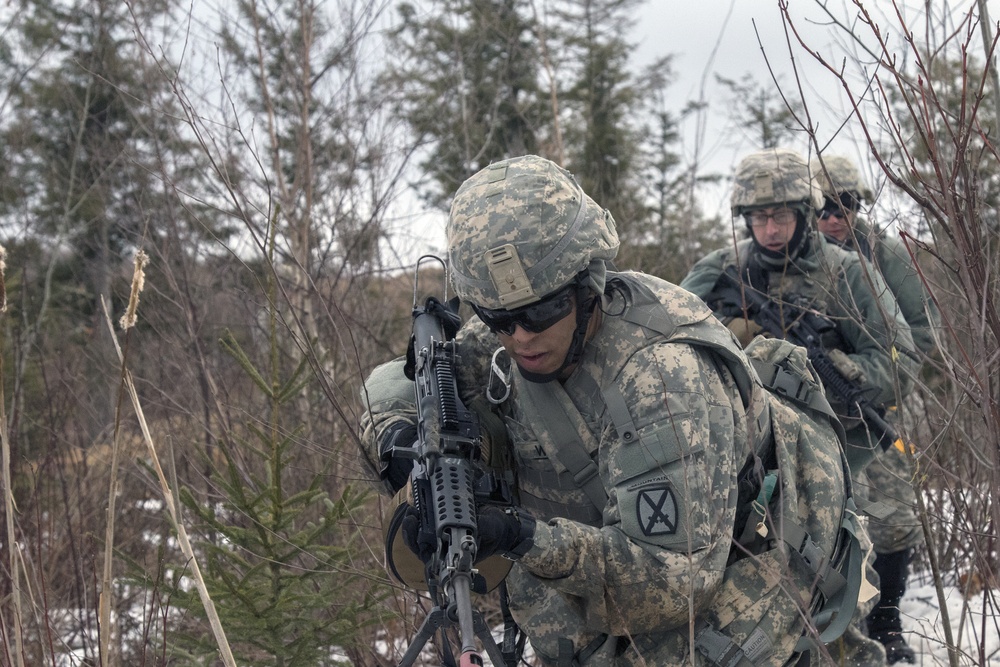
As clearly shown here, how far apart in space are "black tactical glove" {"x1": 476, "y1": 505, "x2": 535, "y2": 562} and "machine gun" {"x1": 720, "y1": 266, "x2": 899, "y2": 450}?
221 centimetres

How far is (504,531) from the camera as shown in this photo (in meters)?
2.18

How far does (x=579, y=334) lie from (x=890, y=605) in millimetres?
2988

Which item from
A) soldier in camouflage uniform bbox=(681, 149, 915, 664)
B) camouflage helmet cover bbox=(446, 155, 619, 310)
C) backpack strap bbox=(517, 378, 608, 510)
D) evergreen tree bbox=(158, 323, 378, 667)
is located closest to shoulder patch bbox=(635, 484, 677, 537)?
backpack strap bbox=(517, 378, 608, 510)

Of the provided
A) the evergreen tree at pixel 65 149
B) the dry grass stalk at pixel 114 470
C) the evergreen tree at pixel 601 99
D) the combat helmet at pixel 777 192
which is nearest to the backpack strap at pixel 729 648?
the dry grass stalk at pixel 114 470

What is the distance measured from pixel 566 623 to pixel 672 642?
11.9 inches

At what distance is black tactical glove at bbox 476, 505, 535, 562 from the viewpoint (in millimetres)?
2160

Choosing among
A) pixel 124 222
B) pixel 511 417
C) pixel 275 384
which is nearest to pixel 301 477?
pixel 275 384

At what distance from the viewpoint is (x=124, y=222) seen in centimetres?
811

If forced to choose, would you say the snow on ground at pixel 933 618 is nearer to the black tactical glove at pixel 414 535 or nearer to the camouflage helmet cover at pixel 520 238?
the camouflage helmet cover at pixel 520 238

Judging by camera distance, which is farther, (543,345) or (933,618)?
(933,618)

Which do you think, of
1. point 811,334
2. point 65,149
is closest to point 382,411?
point 811,334

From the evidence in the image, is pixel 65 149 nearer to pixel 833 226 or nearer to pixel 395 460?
pixel 833 226

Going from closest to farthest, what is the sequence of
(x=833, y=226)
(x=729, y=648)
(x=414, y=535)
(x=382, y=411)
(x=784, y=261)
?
(x=414, y=535), (x=729, y=648), (x=382, y=411), (x=784, y=261), (x=833, y=226)

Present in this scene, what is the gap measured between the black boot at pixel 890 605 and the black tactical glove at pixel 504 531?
10.3 ft
